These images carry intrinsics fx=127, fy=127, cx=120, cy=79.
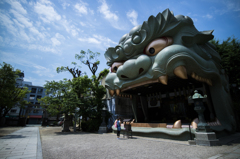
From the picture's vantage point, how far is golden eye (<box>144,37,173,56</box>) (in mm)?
9805

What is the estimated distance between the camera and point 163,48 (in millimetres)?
9875

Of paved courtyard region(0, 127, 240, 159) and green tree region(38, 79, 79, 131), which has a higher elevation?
green tree region(38, 79, 79, 131)

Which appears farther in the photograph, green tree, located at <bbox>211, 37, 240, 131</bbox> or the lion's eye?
green tree, located at <bbox>211, 37, 240, 131</bbox>

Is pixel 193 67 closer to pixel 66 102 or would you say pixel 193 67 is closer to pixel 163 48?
pixel 163 48

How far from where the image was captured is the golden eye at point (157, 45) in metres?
9.80

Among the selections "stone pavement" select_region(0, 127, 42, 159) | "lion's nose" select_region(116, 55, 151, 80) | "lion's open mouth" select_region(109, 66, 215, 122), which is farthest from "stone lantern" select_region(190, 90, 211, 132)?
"stone pavement" select_region(0, 127, 42, 159)

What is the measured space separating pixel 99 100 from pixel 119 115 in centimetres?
349

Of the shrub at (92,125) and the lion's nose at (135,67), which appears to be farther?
the shrub at (92,125)

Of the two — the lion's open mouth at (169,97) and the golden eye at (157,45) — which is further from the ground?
the golden eye at (157,45)

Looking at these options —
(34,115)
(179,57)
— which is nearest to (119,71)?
(179,57)

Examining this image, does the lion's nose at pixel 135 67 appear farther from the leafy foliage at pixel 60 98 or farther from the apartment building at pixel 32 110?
the apartment building at pixel 32 110

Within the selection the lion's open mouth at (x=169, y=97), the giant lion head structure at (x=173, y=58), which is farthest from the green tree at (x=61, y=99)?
the giant lion head structure at (x=173, y=58)

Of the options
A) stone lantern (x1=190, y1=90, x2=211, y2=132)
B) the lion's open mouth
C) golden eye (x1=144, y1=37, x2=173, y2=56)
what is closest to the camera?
stone lantern (x1=190, y1=90, x2=211, y2=132)

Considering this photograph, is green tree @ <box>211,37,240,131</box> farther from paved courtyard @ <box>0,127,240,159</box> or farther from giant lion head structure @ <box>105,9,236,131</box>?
paved courtyard @ <box>0,127,240,159</box>
